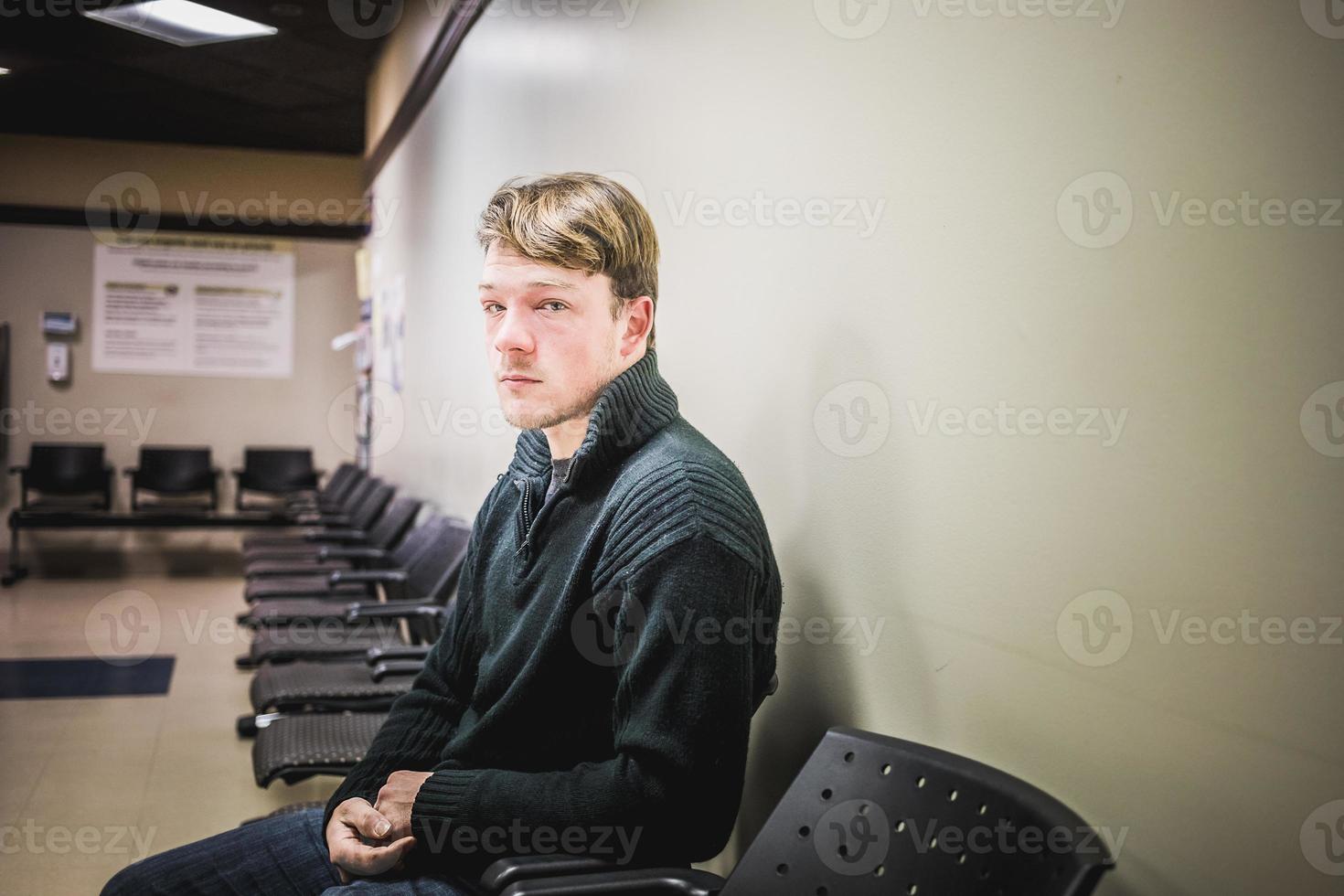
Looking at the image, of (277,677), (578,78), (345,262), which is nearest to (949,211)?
(578,78)

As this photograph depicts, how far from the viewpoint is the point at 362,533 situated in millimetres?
5391

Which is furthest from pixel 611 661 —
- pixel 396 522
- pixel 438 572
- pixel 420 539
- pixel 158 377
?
pixel 158 377

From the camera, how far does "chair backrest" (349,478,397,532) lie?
18.4 feet

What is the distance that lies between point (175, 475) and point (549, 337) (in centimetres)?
838

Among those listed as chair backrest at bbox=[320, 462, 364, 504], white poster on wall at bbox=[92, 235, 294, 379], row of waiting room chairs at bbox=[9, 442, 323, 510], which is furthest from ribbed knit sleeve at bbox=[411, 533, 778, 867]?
white poster on wall at bbox=[92, 235, 294, 379]

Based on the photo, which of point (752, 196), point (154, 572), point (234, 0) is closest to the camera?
point (752, 196)

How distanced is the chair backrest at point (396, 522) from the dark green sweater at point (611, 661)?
3086 millimetres

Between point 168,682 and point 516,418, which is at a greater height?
point 516,418

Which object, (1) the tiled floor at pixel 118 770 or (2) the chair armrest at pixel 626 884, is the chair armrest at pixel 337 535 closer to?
(1) the tiled floor at pixel 118 770

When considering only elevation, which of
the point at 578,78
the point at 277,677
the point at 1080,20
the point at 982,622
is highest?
the point at 578,78

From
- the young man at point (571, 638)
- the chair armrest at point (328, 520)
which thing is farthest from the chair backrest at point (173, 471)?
the young man at point (571, 638)

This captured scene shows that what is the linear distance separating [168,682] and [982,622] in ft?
14.8

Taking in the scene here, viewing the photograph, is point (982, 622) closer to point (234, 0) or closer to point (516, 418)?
point (516, 418)

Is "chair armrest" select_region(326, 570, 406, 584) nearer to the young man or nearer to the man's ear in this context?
the young man
